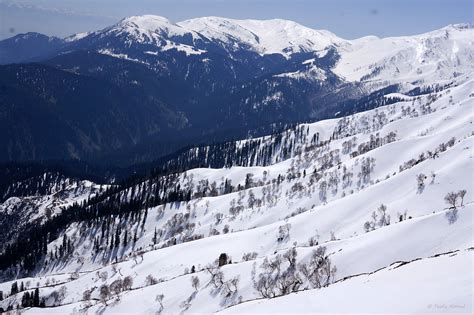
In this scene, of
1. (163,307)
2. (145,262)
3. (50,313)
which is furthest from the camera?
(145,262)

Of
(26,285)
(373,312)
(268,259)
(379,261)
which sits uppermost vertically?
(373,312)

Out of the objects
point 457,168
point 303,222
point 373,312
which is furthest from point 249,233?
point 373,312

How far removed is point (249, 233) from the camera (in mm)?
162250

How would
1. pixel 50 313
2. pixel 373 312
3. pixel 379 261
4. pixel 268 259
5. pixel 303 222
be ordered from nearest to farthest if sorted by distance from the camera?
pixel 373 312, pixel 379 261, pixel 268 259, pixel 50 313, pixel 303 222

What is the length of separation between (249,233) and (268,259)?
58.0 metres

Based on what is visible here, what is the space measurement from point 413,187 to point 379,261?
84.9 m

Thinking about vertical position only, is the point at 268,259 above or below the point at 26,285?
above

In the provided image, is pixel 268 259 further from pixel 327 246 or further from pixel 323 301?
pixel 323 301

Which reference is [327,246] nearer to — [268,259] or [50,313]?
[268,259]

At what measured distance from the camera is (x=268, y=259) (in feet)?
343

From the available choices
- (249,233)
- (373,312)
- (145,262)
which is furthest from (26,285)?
(373,312)

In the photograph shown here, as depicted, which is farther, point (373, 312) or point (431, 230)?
point (431, 230)

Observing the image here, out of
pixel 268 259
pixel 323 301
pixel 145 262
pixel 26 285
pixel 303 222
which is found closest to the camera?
pixel 323 301

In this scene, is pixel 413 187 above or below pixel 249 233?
above
